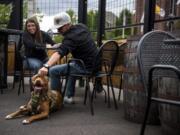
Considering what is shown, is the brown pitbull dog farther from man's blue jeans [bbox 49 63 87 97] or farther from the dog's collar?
man's blue jeans [bbox 49 63 87 97]

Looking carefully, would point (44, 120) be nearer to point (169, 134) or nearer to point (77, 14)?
point (169, 134)

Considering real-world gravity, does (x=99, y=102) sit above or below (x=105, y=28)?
below

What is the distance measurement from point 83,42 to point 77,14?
11.4ft

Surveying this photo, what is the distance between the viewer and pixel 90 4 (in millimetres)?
8336

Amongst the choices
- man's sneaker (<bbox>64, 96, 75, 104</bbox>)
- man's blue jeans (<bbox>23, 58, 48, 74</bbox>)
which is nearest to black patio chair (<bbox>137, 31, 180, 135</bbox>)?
man's sneaker (<bbox>64, 96, 75, 104</bbox>)

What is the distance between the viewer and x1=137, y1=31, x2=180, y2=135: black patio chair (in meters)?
2.89

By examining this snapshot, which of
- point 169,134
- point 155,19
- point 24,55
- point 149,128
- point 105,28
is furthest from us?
point 105,28

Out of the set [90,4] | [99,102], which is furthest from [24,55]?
[90,4]

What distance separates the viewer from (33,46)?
20.7 ft

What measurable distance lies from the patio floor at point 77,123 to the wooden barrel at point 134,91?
0.10m

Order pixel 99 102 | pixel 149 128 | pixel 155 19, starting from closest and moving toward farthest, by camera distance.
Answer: pixel 149 128, pixel 155 19, pixel 99 102

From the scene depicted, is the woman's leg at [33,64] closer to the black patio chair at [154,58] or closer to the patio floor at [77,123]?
the patio floor at [77,123]

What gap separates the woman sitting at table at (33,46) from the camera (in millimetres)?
6309

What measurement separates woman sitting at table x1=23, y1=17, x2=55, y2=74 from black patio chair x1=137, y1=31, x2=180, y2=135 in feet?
10.3
